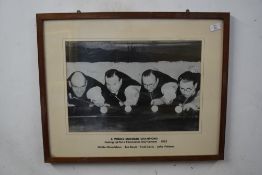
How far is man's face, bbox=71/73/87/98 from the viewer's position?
91cm

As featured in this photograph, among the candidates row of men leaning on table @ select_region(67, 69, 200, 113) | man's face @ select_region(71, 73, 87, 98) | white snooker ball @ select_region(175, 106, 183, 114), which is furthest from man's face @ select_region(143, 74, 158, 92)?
man's face @ select_region(71, 73, 87, 98)

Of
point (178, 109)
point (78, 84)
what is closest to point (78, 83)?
point (78, 84)

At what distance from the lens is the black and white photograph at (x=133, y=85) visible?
89 centimetres

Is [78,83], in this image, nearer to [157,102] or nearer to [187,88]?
[157,102]

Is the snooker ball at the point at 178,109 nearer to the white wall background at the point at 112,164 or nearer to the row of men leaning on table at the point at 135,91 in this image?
the row of men leaning on table at the point at 135,91

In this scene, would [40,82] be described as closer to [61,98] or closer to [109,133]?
[61,98]

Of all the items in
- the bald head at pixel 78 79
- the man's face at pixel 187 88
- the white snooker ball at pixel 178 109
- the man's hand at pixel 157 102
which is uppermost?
the bald head at pixel 78 79

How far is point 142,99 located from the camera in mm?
919

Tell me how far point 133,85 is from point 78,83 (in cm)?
21

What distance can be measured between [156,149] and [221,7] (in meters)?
0.59

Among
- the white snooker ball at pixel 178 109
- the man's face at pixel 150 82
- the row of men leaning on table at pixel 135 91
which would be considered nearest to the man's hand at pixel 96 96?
the row of men leaning on table at pixel 135 91

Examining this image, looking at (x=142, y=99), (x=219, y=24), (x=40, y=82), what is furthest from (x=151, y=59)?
(x=40, y=82)

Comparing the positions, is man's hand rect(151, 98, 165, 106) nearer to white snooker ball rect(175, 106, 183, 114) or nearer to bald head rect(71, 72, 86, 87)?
white snooker ball rect(175, 106, 183, 114)

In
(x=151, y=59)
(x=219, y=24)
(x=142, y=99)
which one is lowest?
(x=142, y=99)
